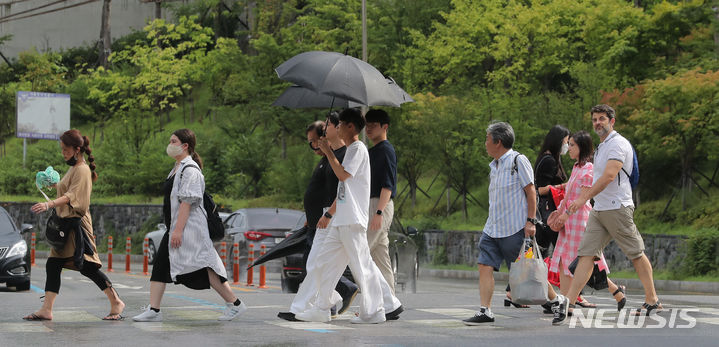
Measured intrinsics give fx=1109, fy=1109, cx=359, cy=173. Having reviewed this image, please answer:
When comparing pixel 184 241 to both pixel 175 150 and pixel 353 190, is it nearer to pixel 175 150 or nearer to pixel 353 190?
pixel 175 150

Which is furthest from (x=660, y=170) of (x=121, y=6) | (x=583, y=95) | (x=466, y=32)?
(x=121, y=6)

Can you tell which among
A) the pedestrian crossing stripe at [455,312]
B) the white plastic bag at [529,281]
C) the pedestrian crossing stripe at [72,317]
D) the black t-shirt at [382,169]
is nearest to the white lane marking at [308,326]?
the black t-shirt at [382,169]

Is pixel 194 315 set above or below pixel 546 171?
below

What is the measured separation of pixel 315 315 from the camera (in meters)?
9.62

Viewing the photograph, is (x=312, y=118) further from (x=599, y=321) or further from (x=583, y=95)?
(x=599, y=321)

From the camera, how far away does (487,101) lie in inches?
A: 1405

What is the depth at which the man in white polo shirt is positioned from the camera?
972cm

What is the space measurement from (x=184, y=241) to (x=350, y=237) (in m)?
1.49

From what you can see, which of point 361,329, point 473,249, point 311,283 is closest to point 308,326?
point 311,283

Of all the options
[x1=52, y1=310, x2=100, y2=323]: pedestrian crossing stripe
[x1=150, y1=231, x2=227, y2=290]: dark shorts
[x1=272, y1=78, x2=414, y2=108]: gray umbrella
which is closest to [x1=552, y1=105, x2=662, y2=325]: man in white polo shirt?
[x1=272, y1=78, x2=414, y2=108]: gray umbrella

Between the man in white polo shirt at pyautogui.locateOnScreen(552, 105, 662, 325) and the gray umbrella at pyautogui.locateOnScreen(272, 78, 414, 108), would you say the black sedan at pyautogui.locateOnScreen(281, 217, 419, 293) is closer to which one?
the gray umbrella at pyautogui.locateOnScreen(272, 78, 414, 108)

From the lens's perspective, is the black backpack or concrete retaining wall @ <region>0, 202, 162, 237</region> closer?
the black backpack

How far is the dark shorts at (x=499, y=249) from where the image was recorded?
9.35 m

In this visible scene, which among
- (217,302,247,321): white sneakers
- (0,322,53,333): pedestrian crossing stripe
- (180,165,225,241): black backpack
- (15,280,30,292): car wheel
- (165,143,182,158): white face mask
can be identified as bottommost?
(15,280,30,292): car wheel
